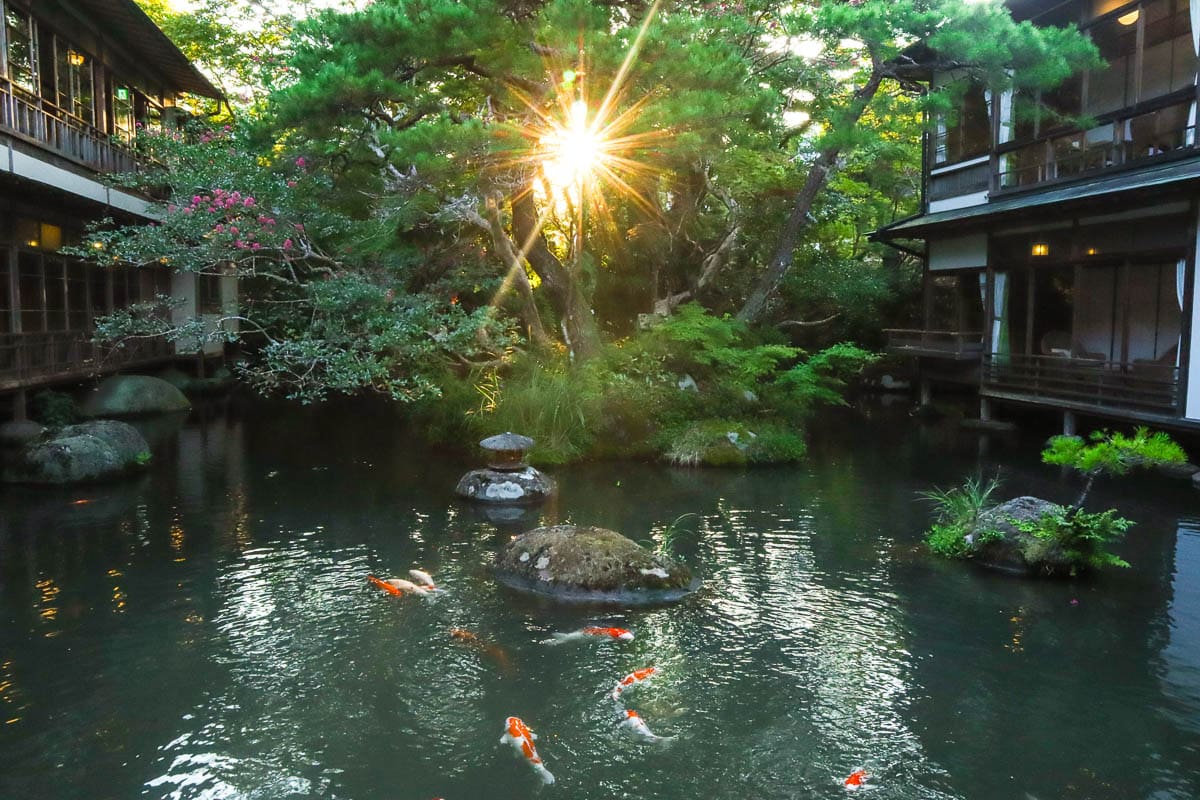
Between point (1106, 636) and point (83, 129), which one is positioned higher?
point (83, 129)

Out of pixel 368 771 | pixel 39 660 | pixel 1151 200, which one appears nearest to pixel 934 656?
Answer: pixel 368 771

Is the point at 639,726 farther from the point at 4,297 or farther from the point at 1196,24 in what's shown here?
the point at 4,297

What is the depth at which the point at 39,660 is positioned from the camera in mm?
7555

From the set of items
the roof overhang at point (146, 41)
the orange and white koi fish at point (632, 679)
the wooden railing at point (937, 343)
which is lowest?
the orange and white koi fish at point (632, 679)

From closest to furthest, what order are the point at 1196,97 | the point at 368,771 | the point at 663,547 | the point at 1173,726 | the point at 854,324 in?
the point at 368,771, the point at 1173,726, the point at 663,547, the point at 1196,97, the point at 854,324

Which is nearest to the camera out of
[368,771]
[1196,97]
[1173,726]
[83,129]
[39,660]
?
[368,771]

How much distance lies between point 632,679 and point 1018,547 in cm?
541

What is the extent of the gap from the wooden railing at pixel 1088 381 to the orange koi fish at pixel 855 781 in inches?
459

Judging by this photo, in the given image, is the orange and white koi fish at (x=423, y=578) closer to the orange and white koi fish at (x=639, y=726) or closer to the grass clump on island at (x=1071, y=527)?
the orange and white koi fish at (x=639, y=726)

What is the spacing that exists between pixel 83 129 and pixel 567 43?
12.2 m

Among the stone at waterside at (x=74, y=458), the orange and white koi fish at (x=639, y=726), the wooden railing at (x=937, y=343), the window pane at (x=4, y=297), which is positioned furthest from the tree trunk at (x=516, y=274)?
the orange and white koi fish at (x=639, y=726)

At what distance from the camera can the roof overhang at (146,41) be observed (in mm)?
18922

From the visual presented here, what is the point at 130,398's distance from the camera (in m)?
21.0

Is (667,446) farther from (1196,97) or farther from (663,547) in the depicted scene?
(1196,97)
